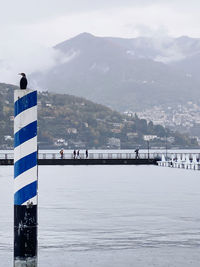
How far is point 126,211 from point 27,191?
2167 cm

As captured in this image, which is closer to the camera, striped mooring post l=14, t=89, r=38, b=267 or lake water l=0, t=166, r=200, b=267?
striped mooring post l=14, t=89, r=38, b=267

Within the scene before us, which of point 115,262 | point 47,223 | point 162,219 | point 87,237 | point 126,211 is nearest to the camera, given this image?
point 115,262

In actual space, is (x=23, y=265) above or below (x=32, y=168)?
below

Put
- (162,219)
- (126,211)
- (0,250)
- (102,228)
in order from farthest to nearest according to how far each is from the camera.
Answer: (126,211) → (162,219) → (102,228) → (0,250)

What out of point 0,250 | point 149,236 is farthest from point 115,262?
point 149,236

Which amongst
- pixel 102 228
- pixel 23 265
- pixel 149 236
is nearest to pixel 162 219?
pixel 102 228

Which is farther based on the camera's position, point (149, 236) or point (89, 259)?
point (149, 236)

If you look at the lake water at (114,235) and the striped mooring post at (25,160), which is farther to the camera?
the lake water at (114,235)

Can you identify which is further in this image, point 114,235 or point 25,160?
point 114,235

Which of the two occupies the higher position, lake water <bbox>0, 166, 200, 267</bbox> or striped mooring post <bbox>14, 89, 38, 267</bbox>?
striped mooring post <bbox>14, 89, 38, 267</bbox>

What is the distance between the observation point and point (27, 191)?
40.4ft

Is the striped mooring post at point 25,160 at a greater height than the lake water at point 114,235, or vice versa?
the striped mooring post at point 25,160

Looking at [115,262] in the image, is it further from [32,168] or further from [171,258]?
[32,168]

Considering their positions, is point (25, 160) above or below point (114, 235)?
above
